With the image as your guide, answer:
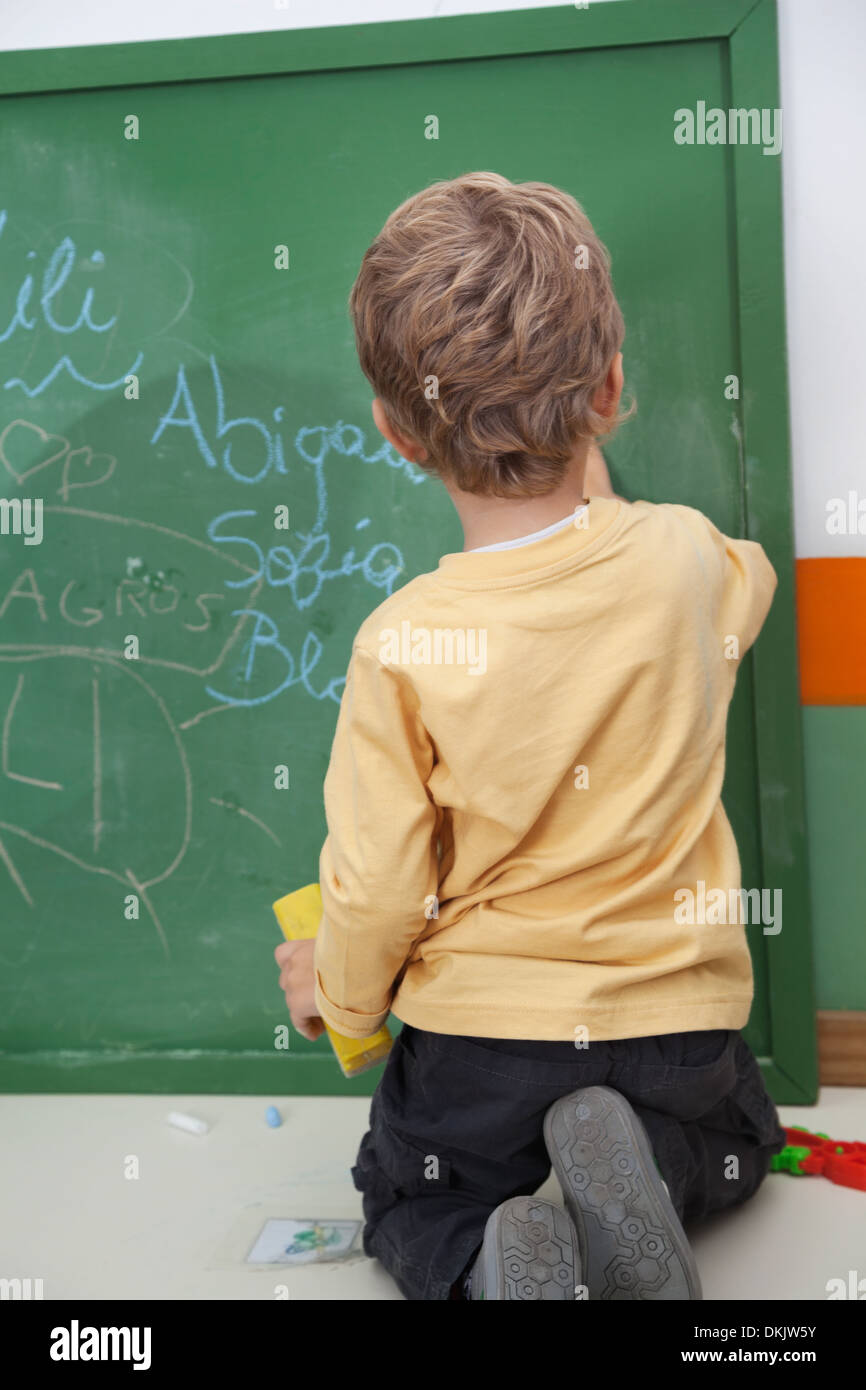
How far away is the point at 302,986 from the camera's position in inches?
44.0

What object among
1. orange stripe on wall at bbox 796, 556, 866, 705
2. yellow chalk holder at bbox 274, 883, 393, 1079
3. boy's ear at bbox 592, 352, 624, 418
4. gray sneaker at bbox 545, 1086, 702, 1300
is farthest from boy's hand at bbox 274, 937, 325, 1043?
orange stripe on wall at bbox 796, 556, 866, 705

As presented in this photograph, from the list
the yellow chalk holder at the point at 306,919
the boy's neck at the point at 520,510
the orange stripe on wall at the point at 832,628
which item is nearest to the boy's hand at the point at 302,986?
the yellow chalk holder at the point at 306,919

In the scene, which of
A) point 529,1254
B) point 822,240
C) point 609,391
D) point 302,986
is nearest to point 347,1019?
point 302,986

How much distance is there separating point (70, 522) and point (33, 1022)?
2.14 feet

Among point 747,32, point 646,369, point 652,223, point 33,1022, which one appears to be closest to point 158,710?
point 33,1022

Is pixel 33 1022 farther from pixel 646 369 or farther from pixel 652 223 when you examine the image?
pixel 652 223

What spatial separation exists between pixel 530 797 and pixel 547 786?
0.02 meters

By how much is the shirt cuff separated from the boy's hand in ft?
0.13

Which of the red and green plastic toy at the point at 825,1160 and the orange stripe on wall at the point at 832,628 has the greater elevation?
the orange stripe on wall at the point at 832,628

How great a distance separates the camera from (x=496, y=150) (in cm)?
138

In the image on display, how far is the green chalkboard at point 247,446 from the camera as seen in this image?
1363mm

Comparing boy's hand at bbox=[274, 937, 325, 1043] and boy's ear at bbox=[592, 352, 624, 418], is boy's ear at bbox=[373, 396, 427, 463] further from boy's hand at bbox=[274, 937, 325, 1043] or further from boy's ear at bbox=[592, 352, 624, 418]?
boy's hand at bbox=[274, 937, 325, 1043]

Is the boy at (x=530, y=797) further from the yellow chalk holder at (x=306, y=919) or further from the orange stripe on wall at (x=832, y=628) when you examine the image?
the orange stripe on wall at (x=832, y=628)

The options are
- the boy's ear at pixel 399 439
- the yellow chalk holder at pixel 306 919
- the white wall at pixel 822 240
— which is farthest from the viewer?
the white wall at pixel 822 240
